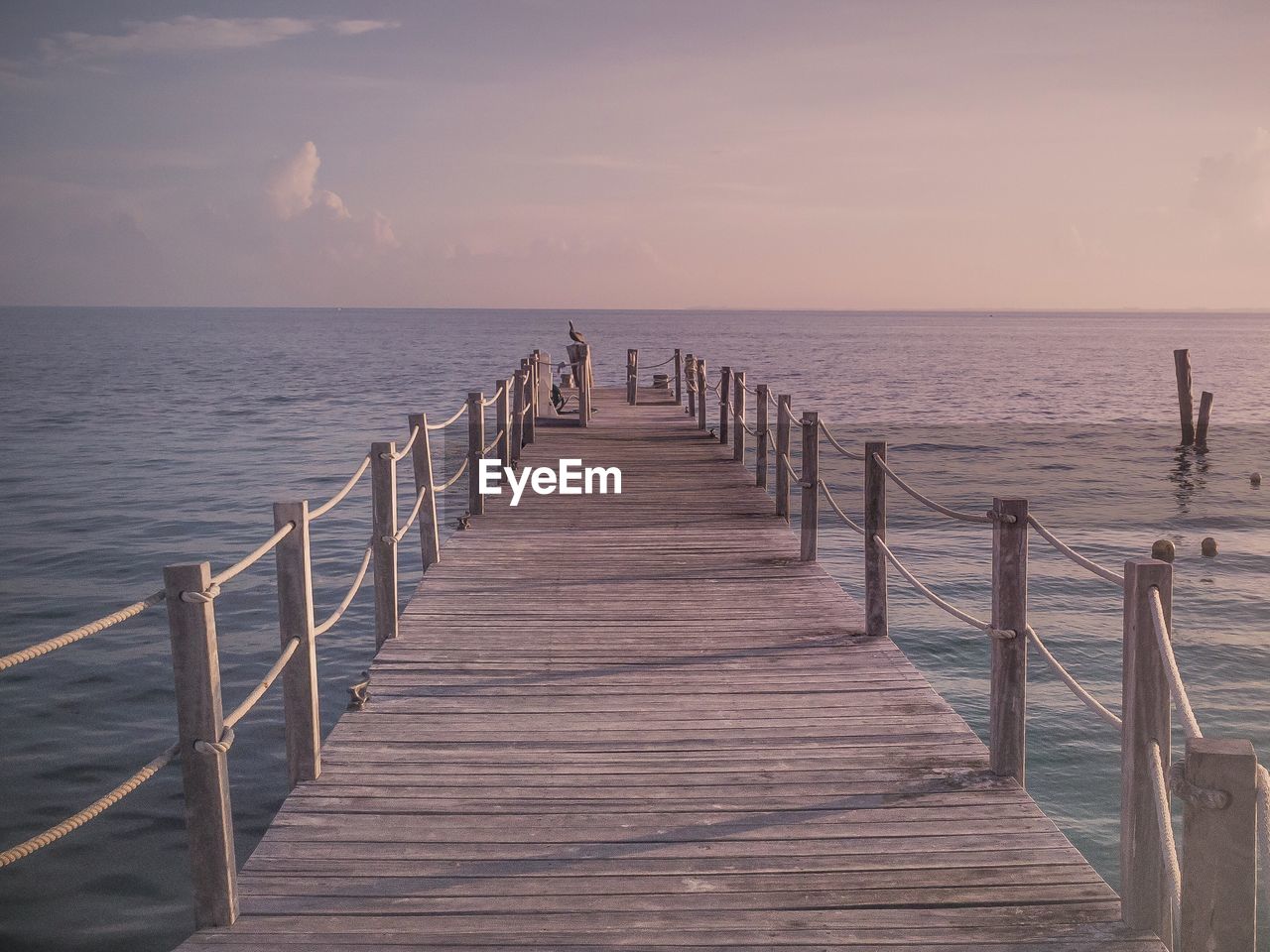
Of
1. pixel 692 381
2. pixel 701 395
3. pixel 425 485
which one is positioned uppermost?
pixel 692 381

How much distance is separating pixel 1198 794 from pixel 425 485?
22.4ft

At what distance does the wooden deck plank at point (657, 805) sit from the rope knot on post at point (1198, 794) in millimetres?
905

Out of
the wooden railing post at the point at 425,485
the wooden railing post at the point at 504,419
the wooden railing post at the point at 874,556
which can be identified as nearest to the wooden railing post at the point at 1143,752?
the wooden railing post at the point at 874,556

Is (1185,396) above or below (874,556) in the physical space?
below

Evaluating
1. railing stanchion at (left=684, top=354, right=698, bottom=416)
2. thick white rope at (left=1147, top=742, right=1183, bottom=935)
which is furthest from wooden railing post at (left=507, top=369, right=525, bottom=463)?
thick white rope at (left=1147, top=742, right=1183, bottom=935)

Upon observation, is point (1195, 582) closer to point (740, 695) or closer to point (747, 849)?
point (740, 695)

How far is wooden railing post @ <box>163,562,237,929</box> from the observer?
3619 millimetres

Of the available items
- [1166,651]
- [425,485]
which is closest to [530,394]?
[425,485]

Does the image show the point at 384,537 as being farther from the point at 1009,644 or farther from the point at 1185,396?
the point at 1185,396

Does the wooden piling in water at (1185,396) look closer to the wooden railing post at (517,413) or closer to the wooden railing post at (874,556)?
the wooden railing post at (517,413)

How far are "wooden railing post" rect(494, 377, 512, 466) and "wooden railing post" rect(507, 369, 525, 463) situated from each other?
69 centimetres

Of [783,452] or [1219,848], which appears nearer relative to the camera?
[1219,848]

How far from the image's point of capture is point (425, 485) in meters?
8.75

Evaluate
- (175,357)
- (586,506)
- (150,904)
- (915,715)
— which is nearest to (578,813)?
(915,715)
